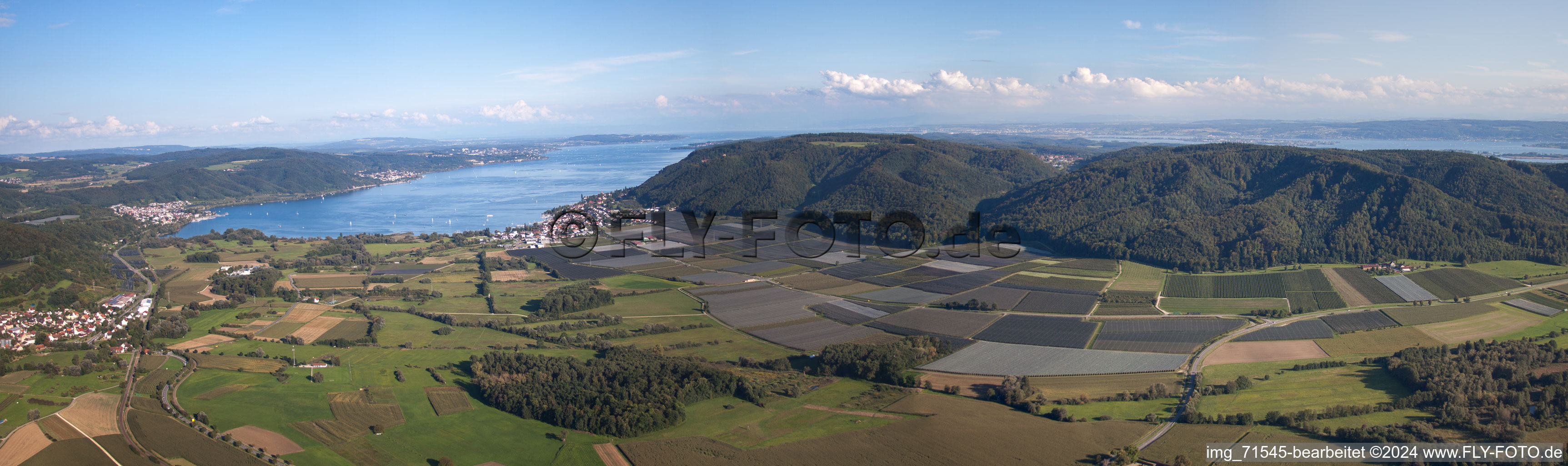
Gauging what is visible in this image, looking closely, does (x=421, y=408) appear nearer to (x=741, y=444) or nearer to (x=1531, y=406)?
(x=741, y=444)

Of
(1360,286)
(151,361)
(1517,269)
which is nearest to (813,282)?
(1360,286)

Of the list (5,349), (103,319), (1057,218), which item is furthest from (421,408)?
(1057,218)

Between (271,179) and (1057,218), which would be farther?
(271,179)

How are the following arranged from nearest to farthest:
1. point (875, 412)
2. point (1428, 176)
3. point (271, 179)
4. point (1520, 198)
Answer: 1. point (875, 412)
2. point (1520, 198)
3. point (1428, 176)
4. point (271, 179)

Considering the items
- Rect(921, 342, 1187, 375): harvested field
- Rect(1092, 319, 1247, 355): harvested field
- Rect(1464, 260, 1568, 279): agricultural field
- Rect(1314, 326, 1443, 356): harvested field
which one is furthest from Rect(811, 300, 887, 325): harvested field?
Rect(1464, 260, 1568, 279): agricultural field

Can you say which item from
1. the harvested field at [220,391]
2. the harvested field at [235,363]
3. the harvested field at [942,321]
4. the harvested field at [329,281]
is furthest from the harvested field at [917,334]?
the harvested field at [329,281]

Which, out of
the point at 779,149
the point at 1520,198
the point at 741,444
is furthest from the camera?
the point at 779,149
